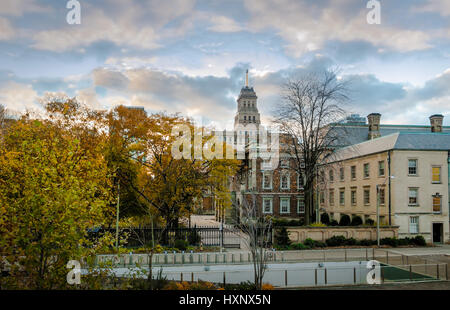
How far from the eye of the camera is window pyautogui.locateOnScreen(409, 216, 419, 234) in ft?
129

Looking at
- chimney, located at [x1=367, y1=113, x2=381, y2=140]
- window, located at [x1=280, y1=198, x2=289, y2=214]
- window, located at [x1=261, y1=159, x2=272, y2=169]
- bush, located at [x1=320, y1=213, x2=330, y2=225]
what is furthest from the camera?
chimney, located at [x1=367, y1=113, x2=381, y2=140]

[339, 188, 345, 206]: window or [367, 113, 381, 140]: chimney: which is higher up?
[367, 113, 381, 140]: chimney

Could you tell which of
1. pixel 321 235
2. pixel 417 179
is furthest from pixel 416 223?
pixel 321 235

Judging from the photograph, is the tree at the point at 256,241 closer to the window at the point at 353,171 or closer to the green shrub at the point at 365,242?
the green shrub at the point at 365,242

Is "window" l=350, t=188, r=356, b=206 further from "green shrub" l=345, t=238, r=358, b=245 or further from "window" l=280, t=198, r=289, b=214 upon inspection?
"green shrub" l=345, t=238, r=358, b=245

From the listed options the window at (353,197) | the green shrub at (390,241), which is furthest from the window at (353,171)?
the green shrub at (390,241)

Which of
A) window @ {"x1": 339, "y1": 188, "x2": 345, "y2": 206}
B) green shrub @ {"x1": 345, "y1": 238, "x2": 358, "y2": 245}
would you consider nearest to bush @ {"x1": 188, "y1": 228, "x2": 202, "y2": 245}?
green shrub @ {"x1": 345, "y1": 238, "x2": 358, "y2": 245}

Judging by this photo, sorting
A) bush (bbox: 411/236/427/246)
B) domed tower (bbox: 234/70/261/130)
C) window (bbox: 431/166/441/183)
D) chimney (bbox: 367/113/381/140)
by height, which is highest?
domed tower (bbox: 234/70/261/130)

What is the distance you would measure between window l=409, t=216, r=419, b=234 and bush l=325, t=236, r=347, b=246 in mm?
8822

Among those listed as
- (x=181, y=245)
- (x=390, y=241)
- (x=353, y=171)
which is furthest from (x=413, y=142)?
(x=181, y=245)

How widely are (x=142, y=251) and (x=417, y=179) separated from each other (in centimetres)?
2982

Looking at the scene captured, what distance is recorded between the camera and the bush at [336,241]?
116ft

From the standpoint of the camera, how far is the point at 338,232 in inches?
1436
